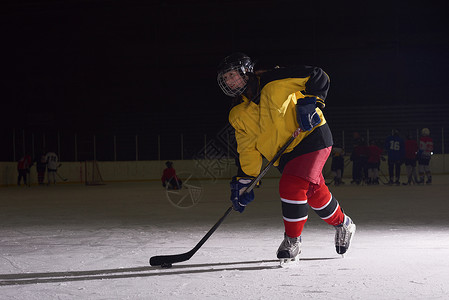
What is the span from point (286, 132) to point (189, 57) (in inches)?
755

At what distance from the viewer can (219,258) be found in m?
4.00

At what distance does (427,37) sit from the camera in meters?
22.1

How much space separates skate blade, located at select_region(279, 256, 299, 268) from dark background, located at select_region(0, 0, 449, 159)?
1803cm

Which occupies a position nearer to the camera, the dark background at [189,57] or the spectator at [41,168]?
the spectator at [41,168]

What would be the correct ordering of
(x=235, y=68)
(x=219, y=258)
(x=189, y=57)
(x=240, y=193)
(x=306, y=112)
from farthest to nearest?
(x=189, y=57) → (x=219, y=258) → (x=240, y=193) → (x=235, y=68) → (x=306, y=112)

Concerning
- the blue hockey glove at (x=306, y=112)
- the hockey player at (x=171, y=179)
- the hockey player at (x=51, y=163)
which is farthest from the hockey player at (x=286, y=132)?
the hockey player at (x=51, y=163)

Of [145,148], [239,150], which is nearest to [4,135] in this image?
[145,148]

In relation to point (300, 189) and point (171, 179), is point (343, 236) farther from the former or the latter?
point (171, 179)

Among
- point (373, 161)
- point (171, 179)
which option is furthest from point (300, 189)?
point (373, 161)

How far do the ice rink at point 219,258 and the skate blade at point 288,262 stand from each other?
4cm

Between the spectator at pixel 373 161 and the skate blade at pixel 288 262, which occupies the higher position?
the skate blade at pixel 288 262

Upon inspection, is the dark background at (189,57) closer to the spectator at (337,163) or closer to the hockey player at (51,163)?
the hockey player at (51,163)

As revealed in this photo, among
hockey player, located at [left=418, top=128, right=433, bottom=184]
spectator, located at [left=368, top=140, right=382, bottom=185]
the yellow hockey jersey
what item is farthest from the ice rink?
spectator, located at [left=368, top=140, right=382, bottom=185]

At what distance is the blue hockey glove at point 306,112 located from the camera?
11.9ft
